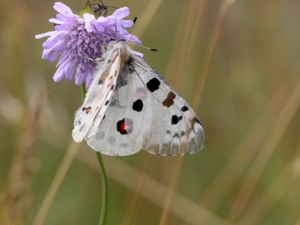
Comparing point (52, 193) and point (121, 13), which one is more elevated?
point (121, 13)

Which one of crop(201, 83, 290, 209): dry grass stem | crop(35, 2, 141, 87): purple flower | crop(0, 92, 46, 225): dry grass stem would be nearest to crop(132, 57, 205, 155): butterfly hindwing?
crop(35, 2, 141, 87): purple flower

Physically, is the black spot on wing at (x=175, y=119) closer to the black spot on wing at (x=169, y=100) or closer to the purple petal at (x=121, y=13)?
the black spot on wing at (x=169, y=100)

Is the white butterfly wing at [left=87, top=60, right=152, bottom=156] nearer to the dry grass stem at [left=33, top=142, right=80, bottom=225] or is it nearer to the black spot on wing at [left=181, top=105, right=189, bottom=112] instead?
the black spot on wing at [left=181, top=105, right=189, bottom=112]

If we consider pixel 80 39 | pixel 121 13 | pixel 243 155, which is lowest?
pixel 243 155

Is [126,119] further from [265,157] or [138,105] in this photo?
[265,157]

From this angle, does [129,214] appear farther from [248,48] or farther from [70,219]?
[248,48]

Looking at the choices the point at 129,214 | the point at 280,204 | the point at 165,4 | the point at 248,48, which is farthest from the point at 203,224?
the point at 165,4

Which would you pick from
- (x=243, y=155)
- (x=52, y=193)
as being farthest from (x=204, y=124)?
(x=52, y=193)

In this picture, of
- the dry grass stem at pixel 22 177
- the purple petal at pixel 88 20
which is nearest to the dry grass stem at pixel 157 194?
the dry grass stem at pixel 22 177
